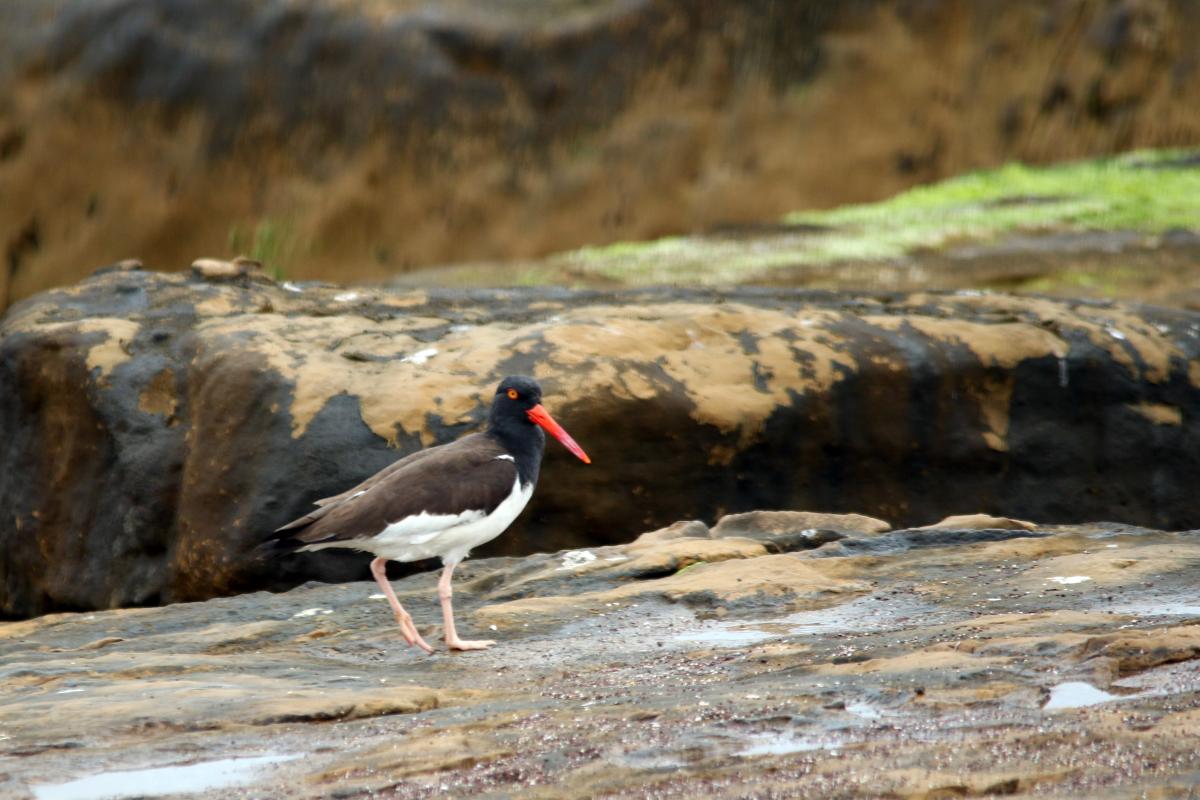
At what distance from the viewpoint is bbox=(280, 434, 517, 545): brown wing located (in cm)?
655

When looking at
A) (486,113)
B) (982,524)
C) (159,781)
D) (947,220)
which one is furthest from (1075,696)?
(486,113)

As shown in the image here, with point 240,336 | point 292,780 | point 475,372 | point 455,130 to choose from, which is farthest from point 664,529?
point 455,130

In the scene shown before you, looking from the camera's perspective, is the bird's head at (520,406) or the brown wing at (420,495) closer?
the brown wing at (420,495)

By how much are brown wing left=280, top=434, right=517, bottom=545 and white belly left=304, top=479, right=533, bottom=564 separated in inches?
1.0

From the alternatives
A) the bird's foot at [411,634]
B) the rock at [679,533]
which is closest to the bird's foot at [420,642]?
the bird's foot at [411,634]

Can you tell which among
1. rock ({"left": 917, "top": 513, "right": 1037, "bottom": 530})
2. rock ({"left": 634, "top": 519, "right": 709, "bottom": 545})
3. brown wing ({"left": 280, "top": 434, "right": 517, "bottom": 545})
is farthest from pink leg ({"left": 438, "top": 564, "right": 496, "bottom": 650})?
rock ({"left": 917, "top": 513, "right": 1037, "bottom": 530})

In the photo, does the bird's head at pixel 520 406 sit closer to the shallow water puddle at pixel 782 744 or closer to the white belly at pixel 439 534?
the white belly at pixel 439 534

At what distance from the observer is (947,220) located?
58.0 feet

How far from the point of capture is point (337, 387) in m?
8.41

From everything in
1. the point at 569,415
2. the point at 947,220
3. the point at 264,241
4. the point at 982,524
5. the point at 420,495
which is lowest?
the point at 264,241

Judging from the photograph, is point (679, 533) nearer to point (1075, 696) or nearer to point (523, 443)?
point (523, 443)

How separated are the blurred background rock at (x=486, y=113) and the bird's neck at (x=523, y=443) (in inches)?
434

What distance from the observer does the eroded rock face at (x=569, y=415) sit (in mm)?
8344

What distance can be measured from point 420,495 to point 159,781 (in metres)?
2.41
